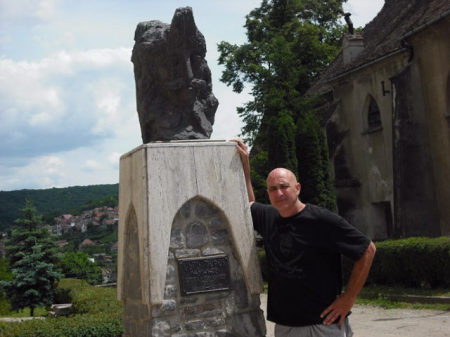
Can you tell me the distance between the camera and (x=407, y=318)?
10.0 meters

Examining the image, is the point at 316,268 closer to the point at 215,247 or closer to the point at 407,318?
the point at 215,247

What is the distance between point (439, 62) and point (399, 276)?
27.3ft

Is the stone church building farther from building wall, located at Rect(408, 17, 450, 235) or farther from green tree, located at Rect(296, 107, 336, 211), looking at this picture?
green tree, located at Rect(296, 107, 336, 211)

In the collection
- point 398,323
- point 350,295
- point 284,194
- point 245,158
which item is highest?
point 245,158

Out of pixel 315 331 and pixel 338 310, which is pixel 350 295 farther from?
pixel 315 331

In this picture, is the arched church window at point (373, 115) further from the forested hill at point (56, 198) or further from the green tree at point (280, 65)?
the forested hill at point (56, 198)

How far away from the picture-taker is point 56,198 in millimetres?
62156

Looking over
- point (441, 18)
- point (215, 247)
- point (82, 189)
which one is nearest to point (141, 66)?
point (215, 247)

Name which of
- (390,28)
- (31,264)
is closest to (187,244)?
(31,264)

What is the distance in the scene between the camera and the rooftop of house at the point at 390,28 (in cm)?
1845

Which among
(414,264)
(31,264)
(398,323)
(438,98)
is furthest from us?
(438,98)

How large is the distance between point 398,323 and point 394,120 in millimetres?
11135

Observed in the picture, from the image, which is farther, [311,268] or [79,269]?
[79,269]

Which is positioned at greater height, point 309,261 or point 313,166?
point 313,166
